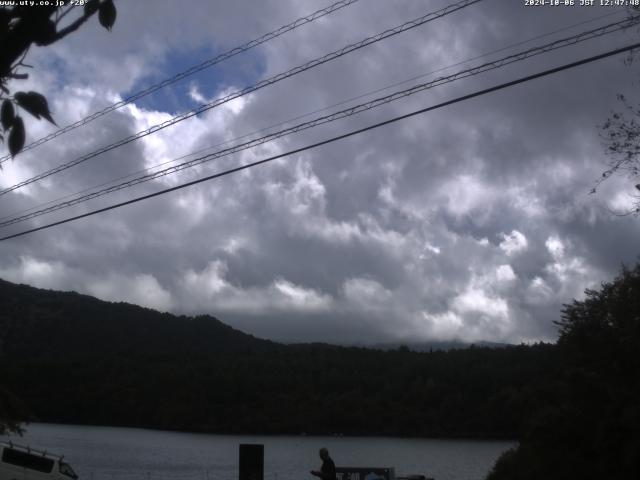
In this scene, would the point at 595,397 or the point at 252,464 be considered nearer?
the point at 252,464

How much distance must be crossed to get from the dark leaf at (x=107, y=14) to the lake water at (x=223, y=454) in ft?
160

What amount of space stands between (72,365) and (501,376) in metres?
65.2

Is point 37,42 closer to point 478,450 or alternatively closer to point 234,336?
point 478,450

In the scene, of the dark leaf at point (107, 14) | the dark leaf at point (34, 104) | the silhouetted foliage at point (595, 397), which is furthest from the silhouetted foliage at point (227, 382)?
the dark leaf at point (34, 104)

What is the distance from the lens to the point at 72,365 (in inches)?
4582

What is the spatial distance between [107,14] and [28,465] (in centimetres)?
3386

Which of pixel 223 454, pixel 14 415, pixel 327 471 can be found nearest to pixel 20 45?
pixel 327 471

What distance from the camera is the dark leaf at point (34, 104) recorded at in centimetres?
346

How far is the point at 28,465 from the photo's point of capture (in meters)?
33.6

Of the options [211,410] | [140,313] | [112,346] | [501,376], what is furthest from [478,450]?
[140,313]

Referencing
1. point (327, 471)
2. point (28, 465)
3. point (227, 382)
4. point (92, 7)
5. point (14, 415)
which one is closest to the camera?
point (92, 7)

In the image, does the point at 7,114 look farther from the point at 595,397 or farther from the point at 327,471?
the point at 595,397

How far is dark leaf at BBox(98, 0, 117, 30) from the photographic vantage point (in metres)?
3.74

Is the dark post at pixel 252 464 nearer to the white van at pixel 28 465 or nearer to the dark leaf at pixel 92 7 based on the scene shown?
the dark leaf at pixel 92 7
